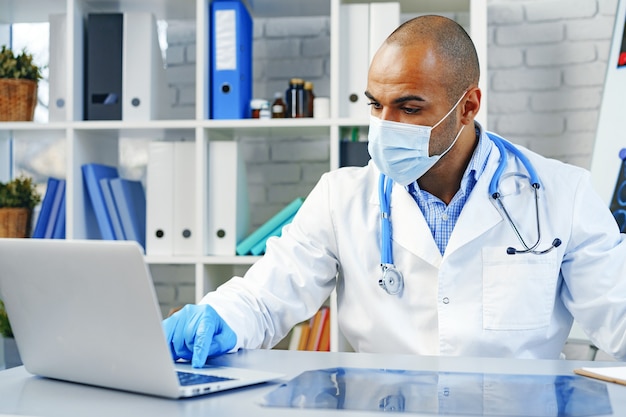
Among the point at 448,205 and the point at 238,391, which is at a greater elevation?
the point at 448,205

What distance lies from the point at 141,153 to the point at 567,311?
66.7 inches

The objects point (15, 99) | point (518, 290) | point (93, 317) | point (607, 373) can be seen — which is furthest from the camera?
point (15, 99)

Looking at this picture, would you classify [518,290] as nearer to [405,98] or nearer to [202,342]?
[405,98]

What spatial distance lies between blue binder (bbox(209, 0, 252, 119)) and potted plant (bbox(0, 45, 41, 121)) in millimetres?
629

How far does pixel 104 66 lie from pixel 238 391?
1.83m

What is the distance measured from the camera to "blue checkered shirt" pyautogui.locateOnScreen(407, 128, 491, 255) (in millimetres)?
1708

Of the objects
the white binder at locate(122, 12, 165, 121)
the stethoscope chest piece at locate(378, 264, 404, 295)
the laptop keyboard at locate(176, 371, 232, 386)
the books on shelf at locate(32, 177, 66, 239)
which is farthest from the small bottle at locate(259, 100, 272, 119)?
the laptop keyboard at locate(176, 371, 232, 386)

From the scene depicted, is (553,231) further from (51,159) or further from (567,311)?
(51,159)

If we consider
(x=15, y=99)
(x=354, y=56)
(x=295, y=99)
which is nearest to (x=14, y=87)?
(x=15, y=99)

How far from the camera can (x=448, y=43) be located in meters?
1.69

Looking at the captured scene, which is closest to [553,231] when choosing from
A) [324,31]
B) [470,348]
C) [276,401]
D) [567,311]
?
[567,311]

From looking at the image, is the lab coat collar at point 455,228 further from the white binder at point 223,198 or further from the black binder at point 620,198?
the white binder at point 223,198

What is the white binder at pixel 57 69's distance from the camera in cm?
262

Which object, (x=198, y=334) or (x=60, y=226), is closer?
(x=198, y=334)
